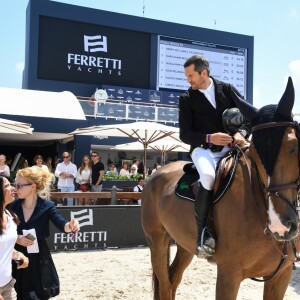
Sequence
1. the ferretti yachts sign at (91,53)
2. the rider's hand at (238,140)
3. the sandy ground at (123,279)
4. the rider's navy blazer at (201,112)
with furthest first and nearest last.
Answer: the ferretti yachts sign at (91,53), the sandy ground at (123,279), the rider's navy blazer at (201,112), the rider's hand at (238,140)

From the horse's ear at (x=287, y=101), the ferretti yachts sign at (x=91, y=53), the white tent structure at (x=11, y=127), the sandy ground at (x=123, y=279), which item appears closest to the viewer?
the horse's ear at (x=287, y=101)

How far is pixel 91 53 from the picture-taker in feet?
91.7

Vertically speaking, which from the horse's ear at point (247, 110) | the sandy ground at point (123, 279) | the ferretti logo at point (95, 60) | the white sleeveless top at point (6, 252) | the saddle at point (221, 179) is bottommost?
the sandy ground at point (123, 279)

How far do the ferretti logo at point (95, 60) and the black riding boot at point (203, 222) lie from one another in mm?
25332

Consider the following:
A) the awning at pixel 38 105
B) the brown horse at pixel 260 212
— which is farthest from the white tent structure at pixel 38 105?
the brown horse at pixel 260 212

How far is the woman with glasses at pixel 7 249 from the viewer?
3.08 m

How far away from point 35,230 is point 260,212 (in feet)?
6.30

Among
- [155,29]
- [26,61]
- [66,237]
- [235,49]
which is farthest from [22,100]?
[235,49]

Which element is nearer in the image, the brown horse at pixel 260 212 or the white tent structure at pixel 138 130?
the brown horse at pixel 260 212

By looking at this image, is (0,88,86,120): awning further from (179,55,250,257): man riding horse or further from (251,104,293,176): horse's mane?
(251,104,293,176): horse's mane

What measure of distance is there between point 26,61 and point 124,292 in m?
23.9

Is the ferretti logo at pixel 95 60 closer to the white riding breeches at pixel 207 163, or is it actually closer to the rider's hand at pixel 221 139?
the white riding breeches at pixel 207 163

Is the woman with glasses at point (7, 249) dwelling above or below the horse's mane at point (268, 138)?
below

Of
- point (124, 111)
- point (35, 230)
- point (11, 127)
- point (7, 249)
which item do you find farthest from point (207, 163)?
point (124, 111)
